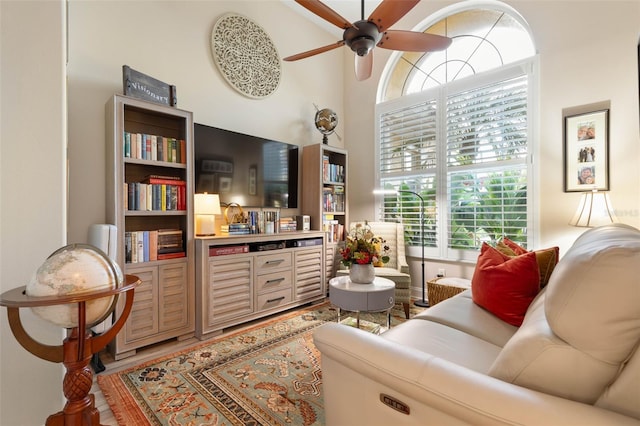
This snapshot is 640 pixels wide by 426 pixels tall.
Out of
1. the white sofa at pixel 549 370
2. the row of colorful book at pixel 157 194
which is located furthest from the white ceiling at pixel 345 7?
the white sofa at pixel 549 370

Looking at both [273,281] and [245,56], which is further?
[245,56]

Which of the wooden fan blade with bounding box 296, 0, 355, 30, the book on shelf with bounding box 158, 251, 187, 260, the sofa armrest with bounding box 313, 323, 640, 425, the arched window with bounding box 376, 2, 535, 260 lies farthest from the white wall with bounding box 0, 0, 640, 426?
the sofa armrest with bounding box 313, 323, 640, 425

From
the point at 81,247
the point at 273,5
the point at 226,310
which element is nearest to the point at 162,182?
the point at 226,310

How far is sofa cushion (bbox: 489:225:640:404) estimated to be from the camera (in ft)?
2.20

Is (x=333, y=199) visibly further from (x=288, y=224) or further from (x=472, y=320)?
(x=472, y=320)

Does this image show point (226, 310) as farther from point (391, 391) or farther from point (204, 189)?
point (391, 391)

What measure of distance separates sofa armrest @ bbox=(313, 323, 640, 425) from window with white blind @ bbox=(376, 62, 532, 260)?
275 centimetres

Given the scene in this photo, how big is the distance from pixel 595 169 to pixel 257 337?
3.30 m

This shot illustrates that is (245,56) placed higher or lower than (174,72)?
higher

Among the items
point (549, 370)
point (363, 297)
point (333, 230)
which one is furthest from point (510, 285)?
point (333, 230)

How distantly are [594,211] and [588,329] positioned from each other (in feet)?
7.65

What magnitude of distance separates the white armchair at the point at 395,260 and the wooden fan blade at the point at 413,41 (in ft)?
6.73

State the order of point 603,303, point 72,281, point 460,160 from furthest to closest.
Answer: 1. point 460,160
2. point 72,281
3. point 603,303

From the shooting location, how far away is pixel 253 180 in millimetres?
3258
